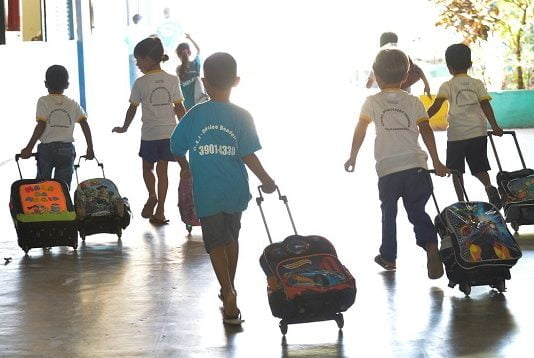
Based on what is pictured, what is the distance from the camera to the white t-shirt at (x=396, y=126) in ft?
22.7

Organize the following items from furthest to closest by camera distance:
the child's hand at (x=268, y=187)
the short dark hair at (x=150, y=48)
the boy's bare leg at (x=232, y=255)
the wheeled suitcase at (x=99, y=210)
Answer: the short dark hair at (x=150, y=48), the wheeled suitcase at (x=99, y=210), the boy's bare leg at (x=232, y=255), the child's hand at (x=268, y=187)

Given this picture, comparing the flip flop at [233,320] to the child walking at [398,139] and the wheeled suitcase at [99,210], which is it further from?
the wheeled suitcase at [99,210]

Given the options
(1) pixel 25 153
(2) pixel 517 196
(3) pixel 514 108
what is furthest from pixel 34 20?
(2) pixel 517 196

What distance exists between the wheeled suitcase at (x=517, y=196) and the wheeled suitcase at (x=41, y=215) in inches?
120

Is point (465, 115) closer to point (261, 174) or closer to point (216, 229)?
point (261, 174)

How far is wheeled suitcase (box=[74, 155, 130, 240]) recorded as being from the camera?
334 inches

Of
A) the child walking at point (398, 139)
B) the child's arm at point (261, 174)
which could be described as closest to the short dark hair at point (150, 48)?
the child walking at point (398, 139)

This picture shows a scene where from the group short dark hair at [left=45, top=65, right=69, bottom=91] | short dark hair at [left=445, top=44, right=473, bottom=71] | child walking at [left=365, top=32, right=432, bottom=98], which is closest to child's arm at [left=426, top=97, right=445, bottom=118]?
short dark hair at [left=445, top=44, right=473, bottom=71]

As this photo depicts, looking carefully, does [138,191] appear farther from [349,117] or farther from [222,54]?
[349,117]

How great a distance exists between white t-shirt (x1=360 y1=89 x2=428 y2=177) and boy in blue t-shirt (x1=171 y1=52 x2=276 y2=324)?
1231 millimetres

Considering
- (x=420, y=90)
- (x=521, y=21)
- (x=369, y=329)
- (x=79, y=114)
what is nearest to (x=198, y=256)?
(x=79, y=114)

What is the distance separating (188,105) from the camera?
13453mm

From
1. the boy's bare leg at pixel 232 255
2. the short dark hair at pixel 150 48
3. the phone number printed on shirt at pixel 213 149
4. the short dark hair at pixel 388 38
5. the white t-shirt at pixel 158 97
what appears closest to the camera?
the phone number printed on shirt at pixel 213 149

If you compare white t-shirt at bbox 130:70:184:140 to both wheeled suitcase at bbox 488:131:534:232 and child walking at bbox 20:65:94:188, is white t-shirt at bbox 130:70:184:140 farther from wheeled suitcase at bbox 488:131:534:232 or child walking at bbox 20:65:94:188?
wheeled suitcase at bbox 488:131:534:232
